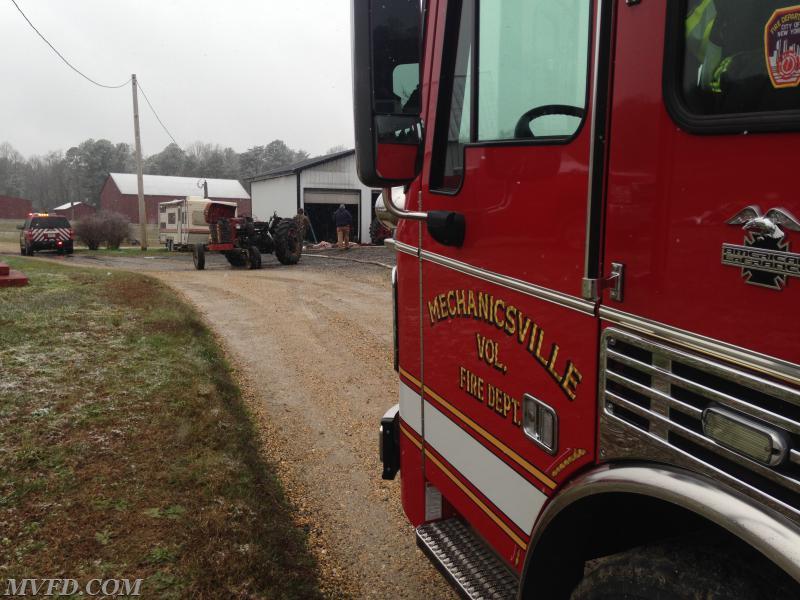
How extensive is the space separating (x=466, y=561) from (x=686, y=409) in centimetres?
128

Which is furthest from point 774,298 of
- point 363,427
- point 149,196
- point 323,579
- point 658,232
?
point 149,196

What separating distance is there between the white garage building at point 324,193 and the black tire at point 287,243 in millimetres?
10836

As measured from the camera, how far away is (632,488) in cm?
138

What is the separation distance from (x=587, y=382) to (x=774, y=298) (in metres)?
0.54

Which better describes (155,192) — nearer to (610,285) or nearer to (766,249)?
(610,285)

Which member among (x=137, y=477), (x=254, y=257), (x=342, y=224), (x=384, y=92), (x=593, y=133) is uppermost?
(x=384, y=92)

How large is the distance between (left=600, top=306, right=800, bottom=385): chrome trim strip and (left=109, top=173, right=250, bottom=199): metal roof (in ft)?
195

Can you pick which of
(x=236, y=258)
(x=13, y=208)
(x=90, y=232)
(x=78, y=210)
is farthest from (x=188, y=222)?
(x=13, y=208)

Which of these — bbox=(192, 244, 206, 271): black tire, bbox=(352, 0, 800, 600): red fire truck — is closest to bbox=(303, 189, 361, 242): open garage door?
bbox=(192, 244, 206, 271): black tire

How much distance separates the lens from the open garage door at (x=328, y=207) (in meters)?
30.6

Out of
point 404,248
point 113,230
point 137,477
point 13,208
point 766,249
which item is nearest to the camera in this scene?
point 766,249

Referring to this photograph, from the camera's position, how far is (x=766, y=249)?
110 cm

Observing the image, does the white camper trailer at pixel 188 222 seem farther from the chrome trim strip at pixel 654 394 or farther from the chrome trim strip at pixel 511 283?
the chrome trim strip at pixel 654 394

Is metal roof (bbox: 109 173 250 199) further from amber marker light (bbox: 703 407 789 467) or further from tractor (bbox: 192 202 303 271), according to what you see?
amber marker light (bbox: 703 407 789 467)
